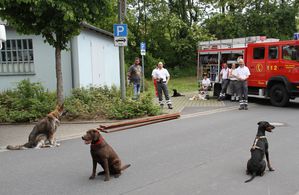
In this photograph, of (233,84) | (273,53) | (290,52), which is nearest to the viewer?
(290,52)

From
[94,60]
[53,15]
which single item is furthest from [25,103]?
[94,60]

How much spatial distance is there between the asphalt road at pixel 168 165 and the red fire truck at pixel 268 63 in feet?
14.8

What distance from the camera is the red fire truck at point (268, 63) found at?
47.0 ft

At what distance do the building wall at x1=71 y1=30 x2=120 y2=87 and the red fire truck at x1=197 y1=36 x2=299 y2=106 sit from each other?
577 cm

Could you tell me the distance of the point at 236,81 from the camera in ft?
49.8

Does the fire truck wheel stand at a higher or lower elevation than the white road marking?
higher

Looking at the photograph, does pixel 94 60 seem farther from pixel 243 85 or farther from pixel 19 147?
pixel 19 147

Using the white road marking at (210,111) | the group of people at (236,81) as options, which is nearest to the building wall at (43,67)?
the white road marking at (210,111)

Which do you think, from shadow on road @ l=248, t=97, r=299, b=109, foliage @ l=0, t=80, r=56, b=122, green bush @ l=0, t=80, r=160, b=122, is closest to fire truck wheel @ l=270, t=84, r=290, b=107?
shadow on road @ l=248, t=97, r=299, b=109

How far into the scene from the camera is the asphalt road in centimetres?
538

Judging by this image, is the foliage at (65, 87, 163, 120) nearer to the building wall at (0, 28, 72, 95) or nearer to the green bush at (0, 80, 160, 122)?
the green bush at (0, 80, 160, 122)

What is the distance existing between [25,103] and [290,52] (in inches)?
387

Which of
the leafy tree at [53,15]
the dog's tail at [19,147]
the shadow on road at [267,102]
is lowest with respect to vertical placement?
the shadow on road at [267,102]

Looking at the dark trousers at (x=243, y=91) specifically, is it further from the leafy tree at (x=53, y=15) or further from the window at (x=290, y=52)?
the leafy tree at (x=53, y=15)
